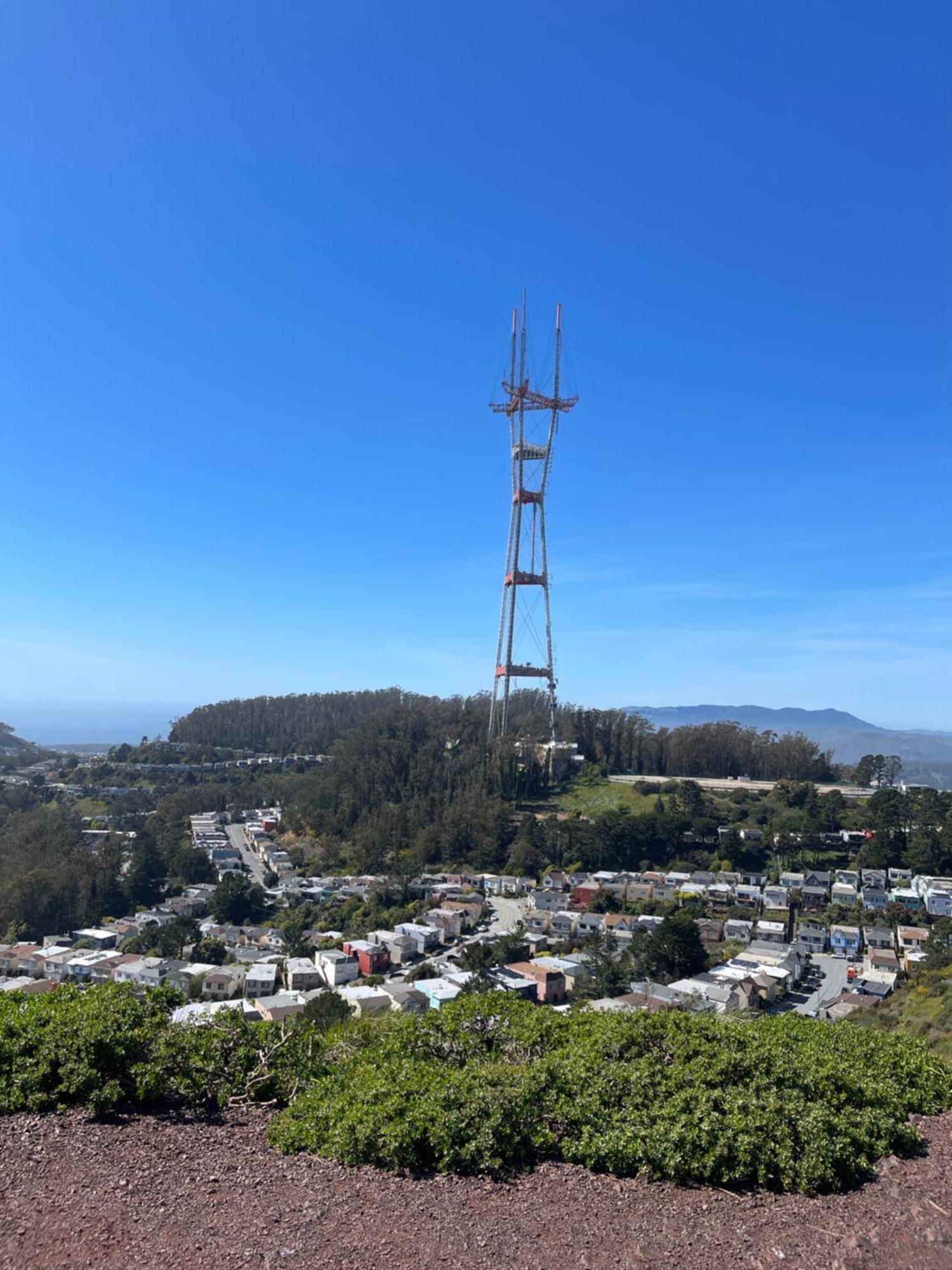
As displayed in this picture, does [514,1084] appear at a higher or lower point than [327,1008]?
higher

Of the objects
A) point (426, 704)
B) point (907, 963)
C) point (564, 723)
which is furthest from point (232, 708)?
point (907, 963)

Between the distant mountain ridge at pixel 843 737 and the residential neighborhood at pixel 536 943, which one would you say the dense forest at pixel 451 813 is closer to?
the residential neighborhood at pixel 536 943

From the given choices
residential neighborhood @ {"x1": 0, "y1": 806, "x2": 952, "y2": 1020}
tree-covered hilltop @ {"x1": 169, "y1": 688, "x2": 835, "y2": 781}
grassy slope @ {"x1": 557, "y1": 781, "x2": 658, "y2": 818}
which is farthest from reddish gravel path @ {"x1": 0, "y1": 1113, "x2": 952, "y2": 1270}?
tree-covered hilltop @ {"x1": 169, "y1": 688, "x2": 835, "y2": 781}

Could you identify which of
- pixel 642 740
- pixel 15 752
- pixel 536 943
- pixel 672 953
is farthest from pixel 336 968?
pixel 15 752

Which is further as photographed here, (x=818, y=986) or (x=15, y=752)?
(x=15, y=752)

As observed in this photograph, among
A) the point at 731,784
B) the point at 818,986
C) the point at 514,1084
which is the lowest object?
the point at 818,986

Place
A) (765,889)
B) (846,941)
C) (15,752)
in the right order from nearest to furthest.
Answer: (846,941)
(765,889)
(15,752)

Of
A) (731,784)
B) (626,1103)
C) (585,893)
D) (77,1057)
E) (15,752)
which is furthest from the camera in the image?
(15,752)

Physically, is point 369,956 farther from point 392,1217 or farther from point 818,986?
point 392,1217
